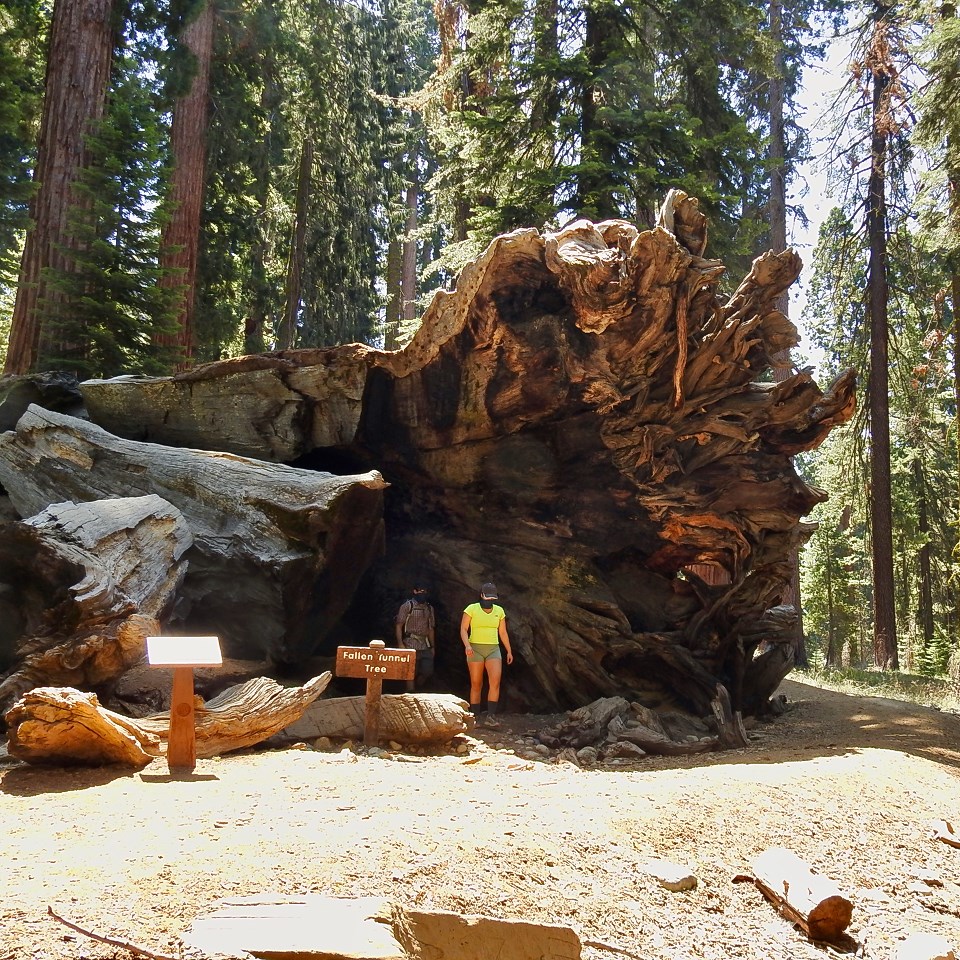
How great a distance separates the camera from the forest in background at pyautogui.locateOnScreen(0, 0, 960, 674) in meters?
11.5

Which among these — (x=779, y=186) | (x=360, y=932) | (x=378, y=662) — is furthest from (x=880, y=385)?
(x=360, y=932)

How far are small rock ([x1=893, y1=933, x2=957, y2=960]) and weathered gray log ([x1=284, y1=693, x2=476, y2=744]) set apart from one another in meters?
3.71

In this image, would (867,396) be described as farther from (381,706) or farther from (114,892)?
(114,892)

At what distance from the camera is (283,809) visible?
14.0 feet

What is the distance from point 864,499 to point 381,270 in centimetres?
1528

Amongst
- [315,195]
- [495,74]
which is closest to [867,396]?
[495,74]

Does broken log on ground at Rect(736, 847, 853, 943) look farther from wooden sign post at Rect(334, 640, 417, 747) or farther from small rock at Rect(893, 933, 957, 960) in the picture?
wooden sign post at Rect(334, 640, 417, 747)

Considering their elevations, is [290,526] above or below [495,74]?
below

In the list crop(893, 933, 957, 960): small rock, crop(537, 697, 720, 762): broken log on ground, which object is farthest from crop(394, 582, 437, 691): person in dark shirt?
crop(893, 933, 957, 960): small rock

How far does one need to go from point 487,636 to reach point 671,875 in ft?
15.6

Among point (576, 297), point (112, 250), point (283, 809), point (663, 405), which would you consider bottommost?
point (283, 809)

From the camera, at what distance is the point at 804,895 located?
12.5 ft

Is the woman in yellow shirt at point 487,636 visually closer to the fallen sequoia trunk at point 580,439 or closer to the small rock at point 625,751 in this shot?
the fallen sequoia trunk at point 580,439

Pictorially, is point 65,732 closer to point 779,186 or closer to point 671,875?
point 671,875
